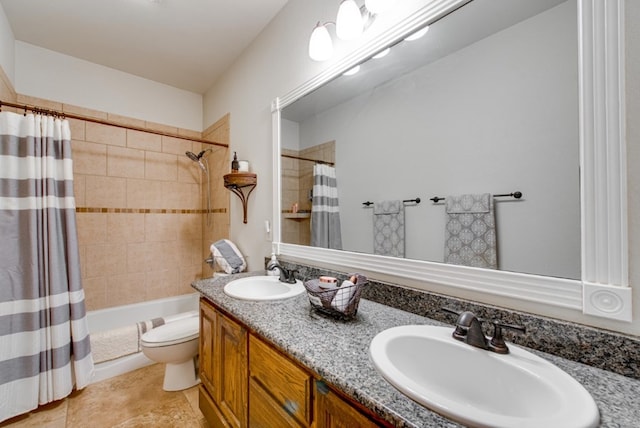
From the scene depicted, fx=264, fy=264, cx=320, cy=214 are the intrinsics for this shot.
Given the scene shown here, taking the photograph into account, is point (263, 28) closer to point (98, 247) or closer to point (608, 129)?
point (608, 129)

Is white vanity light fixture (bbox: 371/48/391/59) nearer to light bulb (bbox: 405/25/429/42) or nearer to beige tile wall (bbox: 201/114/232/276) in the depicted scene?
light bulb (bbox: 405/25/429/42)

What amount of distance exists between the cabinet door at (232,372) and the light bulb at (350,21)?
139 centimetres

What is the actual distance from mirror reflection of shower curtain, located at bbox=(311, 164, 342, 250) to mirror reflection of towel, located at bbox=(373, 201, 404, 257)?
0.80ft

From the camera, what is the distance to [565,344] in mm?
696

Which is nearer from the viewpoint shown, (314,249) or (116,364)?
(314,249)

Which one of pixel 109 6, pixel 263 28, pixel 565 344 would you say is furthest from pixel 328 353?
pixel 109 6

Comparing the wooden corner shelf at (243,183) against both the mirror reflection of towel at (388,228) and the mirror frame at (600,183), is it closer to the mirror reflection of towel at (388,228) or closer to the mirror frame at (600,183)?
the mirror reflection of towel at (388,228)

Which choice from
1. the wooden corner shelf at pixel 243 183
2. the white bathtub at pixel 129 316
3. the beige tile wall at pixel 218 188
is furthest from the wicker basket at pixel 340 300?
the white bathtub at pixel 129 316

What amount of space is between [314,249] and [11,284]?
183 cm

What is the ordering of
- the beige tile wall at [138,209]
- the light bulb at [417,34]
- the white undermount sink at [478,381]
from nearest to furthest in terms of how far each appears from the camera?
the white undermount sink at [478,381] → the light bulb at [417,34] → the beige tile wall at [138,209]

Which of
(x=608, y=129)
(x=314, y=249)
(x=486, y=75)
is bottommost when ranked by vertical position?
(x=314, y=249)

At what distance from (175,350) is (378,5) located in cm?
224

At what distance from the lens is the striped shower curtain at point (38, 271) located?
1571mm

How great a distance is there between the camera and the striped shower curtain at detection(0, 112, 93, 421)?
5.16 ft
